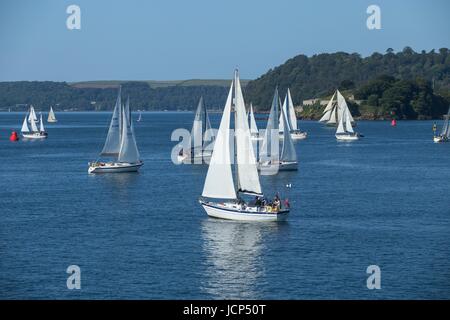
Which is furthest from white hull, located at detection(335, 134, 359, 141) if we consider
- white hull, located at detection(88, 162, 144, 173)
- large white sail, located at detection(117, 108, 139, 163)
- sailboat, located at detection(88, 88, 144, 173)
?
white hull, located at detection(88, 162, 144, 173)

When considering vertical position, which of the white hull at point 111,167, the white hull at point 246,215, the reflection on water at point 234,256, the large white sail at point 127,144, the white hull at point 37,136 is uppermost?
the large white sail at point 127,144

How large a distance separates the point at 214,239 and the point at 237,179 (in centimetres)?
832

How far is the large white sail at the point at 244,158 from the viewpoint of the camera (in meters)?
62.4

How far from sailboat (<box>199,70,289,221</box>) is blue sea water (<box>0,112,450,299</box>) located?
816 mm

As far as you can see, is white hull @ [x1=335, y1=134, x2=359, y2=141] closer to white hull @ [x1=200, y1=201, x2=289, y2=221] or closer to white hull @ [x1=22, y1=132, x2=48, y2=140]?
white hull @ [x1=22, y1=132, x2=48, y2=140]

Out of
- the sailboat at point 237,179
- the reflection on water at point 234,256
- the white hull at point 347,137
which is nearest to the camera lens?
the reflection on water at point 234,256

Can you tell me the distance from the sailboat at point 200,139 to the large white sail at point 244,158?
39.9 m

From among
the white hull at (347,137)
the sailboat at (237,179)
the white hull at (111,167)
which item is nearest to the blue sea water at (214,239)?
the sailboat at (237,179)

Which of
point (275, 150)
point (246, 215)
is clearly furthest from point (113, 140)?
point (246, 215)

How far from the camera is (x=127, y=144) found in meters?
91.8

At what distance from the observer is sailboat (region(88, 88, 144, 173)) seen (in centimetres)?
9156

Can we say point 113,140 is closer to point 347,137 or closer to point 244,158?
point 244,158

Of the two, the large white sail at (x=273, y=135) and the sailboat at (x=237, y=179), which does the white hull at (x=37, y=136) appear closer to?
the large white sail at (x=273, y=135)
